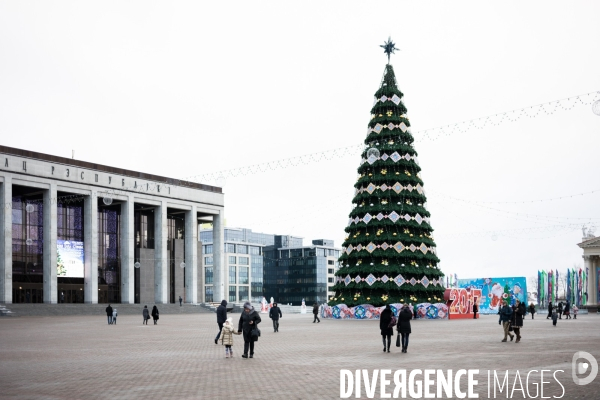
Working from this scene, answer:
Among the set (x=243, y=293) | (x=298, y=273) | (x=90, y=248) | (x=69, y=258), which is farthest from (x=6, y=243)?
(x=298, y=273)

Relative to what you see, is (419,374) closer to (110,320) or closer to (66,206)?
(110,320)

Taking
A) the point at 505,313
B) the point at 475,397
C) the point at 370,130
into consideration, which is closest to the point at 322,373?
the point at 475,397

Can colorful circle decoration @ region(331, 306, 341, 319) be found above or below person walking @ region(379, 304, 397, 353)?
below

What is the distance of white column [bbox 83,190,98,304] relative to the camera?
87.8 m

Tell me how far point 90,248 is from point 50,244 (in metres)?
6.15

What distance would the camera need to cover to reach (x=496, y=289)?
7375cm

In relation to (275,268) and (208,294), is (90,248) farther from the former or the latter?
(275,268)

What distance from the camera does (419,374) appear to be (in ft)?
55.4

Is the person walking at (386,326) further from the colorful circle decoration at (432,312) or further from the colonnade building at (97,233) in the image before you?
the colonnade building at (97,233)

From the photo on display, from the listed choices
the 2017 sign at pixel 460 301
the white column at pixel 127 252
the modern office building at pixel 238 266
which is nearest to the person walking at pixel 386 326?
the 2017 sign at pixel 460 301

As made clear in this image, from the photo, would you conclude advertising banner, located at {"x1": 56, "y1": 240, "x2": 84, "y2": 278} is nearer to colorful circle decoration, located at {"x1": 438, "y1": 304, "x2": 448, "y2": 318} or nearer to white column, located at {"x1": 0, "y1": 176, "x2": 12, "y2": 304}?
white column, located at {"x1": 0, "y1": 176, "x2": 12, "y2": 304}

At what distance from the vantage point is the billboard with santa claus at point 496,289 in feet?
233

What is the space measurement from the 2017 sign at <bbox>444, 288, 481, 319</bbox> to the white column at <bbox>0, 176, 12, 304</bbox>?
1832 inches

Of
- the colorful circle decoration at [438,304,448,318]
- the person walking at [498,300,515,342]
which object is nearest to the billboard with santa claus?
the colorful circle decoration at [438,304,448,318]
